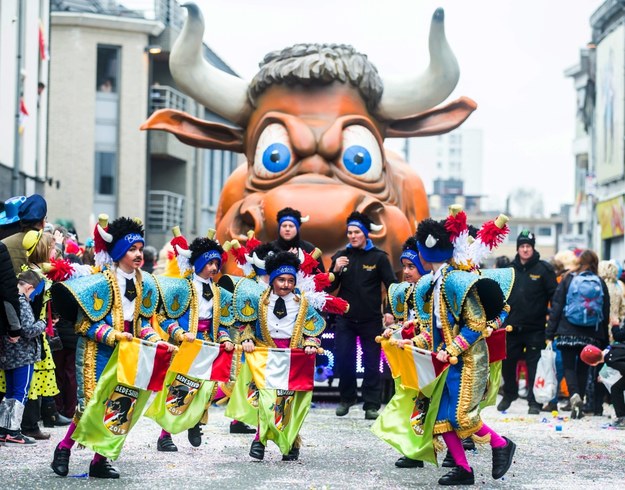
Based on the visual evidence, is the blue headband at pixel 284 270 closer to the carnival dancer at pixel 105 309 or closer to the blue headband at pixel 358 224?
the carnival dancer at pixel 105 309

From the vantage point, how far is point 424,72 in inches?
482

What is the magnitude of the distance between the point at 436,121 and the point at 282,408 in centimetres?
490

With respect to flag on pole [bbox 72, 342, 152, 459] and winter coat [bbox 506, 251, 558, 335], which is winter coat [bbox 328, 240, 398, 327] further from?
flag on pole [bbox 72, 342, 152, 459]

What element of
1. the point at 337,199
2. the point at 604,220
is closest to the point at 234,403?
the point at 337,199

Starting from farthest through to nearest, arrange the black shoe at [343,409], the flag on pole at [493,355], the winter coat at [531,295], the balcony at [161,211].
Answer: the balcony at [161,211], the winter coat at [531,295], the black shoe at [343,409], the flag on pole at [493,355]

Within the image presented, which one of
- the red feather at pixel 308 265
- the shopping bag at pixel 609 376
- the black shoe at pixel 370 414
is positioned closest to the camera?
the red feather at pixel 308 265

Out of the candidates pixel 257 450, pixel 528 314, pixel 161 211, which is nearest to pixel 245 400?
pixel 257 450

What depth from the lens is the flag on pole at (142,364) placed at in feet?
24.9

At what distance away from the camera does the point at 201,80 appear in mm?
12328

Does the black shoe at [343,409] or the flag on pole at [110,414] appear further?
the black shoe at [343,409]

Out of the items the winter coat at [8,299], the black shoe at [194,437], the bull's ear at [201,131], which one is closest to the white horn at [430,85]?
the bull's ear at [201,131]

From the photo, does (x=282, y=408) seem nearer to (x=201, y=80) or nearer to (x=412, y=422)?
(x=412, y=422)

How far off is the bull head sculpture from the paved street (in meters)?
2.11

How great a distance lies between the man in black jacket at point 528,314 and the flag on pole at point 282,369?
155 inches
